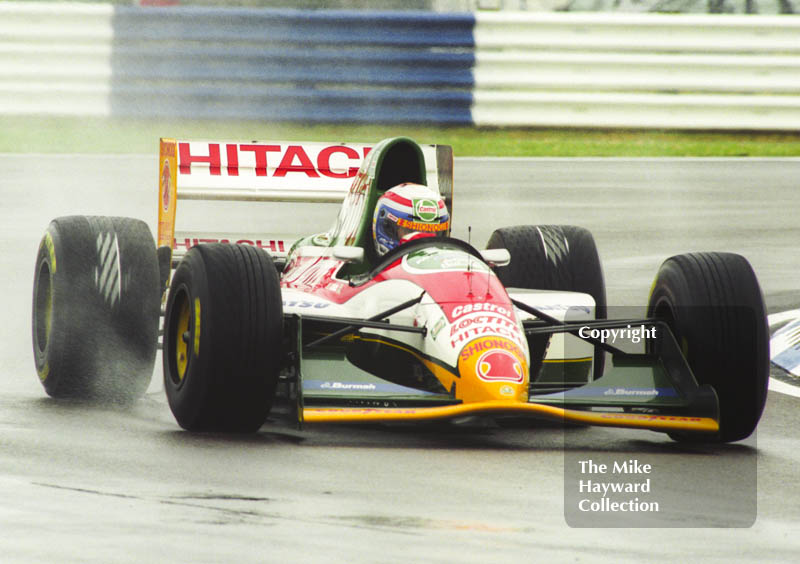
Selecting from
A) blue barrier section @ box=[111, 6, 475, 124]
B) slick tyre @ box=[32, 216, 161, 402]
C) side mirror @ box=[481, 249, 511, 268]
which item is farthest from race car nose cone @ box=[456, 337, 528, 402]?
blue barrier section @ box=[111, 6, 475, 124]

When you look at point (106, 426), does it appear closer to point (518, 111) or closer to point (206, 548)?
point (206, 548)

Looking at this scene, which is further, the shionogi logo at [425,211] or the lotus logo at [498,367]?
the shionogi logo at [425,211]

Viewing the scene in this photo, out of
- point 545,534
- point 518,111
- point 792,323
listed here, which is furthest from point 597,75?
point 545,534

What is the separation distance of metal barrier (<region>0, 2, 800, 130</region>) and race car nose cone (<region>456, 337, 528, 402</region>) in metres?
11.9

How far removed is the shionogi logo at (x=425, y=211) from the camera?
7793mm

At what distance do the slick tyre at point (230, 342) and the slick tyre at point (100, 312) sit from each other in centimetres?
109

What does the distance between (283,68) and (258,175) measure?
341 inches

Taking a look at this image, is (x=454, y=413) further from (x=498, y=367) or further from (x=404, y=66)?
(x=404, y=66)

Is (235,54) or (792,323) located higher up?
(235,54)

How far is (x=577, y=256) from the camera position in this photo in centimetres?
886

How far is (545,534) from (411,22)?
14.3 metres

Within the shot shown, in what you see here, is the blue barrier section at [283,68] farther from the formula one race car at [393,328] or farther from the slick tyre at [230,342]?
the slick tyre at [230,342]

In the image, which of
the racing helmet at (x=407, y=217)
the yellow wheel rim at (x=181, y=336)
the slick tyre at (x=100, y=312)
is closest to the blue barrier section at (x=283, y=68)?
the slick tyre at (x=100, y=312)

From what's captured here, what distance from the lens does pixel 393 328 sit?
22.5 ft
